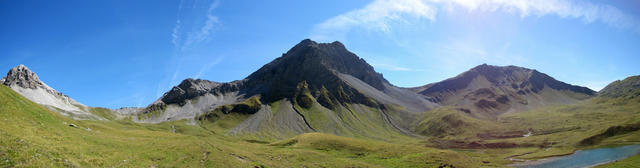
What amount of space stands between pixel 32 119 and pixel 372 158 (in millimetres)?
57759

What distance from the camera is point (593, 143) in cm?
13750

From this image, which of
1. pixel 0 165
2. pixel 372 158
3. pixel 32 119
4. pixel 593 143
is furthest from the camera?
pixel 593 143

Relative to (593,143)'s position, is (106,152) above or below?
above

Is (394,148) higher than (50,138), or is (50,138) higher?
(50,138)

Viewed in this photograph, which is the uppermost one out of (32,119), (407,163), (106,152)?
(32,119)

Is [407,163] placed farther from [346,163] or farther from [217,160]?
[217,160]

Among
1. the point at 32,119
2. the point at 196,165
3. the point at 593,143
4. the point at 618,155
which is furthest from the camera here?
the point at 593,143

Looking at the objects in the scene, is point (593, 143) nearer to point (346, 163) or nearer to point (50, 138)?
point (346, 163)

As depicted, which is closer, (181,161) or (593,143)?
(181,161)

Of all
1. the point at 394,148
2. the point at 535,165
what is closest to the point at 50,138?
the point at 394,148

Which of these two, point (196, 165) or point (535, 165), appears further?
point (535, 165)

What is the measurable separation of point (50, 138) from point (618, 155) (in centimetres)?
15879

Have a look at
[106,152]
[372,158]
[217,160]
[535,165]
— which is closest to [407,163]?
[372,158]

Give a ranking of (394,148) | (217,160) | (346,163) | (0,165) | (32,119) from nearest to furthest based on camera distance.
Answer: (0,165) < (32,119) < (217,160) < (346,163) < (394,148)
